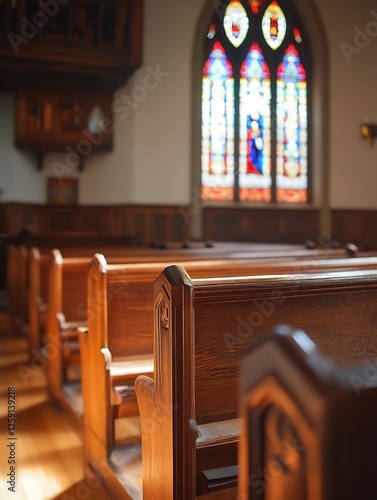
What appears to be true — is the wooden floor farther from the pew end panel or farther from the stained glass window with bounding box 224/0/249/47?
the stained glass window with bounding box 224/0/249/47

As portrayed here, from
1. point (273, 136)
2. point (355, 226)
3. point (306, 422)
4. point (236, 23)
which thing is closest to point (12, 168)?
point (273, 136)

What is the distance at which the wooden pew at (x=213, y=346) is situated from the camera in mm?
1577

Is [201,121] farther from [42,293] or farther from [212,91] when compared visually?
[42,293]

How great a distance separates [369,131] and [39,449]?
8351mm

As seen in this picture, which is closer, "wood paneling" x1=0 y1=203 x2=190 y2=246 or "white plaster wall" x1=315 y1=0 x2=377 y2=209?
"wood paneling" x1=0 y1=203 x2=190 y2=246

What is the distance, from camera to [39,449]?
2678mm

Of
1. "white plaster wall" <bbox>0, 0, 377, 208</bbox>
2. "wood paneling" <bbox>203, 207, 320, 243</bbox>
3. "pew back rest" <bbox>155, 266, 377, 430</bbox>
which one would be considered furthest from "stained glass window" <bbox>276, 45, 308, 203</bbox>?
"pew back rest" <bbox>155, 266, 377, 430</bbox>

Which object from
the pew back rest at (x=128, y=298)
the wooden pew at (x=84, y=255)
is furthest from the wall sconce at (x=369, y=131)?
the pew back rest at (x=128, y=298)

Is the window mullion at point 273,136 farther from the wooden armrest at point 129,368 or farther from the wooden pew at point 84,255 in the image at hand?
the wooden armrest at point 129,368

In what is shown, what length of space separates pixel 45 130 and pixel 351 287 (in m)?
6.87

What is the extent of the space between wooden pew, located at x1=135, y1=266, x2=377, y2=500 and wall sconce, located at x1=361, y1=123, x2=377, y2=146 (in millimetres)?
8198

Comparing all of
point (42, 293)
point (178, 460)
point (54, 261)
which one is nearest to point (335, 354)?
point (178, 460)

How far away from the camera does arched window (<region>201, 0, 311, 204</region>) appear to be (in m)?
9.25

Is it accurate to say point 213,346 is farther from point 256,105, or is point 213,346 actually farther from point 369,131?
point 369,131
